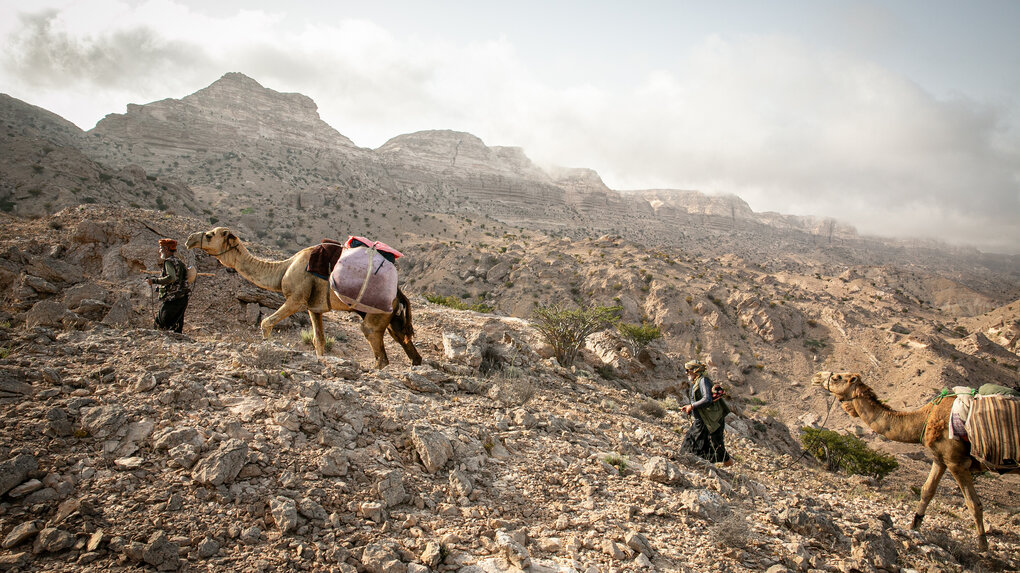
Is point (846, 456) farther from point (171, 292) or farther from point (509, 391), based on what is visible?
point (171, 292)

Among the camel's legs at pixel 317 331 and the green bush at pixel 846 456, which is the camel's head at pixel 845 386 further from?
the green bush at pixel 846 456

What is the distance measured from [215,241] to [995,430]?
10.7m

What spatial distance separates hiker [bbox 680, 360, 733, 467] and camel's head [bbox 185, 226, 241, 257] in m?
7.44

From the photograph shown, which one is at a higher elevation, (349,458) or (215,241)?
(215,241)

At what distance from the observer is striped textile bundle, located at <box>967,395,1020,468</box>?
196 inches

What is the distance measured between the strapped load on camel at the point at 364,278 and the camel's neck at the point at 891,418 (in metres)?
7.04

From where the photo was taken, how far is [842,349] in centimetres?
3241

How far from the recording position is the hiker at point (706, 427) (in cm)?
652

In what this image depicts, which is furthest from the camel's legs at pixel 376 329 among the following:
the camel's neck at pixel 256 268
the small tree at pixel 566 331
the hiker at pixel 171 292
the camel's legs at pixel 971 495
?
the camel's legs at pixel 971 495

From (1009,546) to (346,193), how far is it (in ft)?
208

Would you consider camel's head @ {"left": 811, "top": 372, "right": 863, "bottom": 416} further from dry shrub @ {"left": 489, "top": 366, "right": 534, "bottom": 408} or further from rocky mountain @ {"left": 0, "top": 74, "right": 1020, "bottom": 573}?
dry shrub @ {"left": 489, "top": 366, "right": 534, "bottom": 408}

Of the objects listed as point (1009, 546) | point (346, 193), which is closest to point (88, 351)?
point (1009, 546)

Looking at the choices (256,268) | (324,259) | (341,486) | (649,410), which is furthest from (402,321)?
(649,410)

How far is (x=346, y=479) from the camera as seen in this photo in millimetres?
3701
